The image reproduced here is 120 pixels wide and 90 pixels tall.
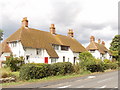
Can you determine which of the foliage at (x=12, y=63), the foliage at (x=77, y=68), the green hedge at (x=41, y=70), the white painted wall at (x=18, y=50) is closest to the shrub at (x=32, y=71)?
the green hedge at (x=41, y=70)

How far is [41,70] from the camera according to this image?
17578mm

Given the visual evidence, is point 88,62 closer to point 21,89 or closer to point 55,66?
point 55,66

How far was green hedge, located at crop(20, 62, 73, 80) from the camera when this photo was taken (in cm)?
1639

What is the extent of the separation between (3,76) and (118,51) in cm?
4851

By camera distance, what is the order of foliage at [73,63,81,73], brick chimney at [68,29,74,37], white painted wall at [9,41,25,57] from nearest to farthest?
foliage at [73,63,81,73]
white painted wall at [9,41,25,57]
brick chimney at [68,29,74,37]

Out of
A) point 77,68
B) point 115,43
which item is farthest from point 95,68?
point 115,43

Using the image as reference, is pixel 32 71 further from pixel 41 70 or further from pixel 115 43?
pixel 115 43

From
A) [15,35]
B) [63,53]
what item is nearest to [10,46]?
[15,35]

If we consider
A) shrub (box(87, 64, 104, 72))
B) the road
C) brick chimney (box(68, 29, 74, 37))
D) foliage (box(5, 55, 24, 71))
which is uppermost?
brick chimney (box(68, 29, 74, 37))

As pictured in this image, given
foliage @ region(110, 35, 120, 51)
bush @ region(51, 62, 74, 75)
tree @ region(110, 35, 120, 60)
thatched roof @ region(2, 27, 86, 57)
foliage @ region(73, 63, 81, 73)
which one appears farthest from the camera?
foliage @ region(110, 35, 120, 51)

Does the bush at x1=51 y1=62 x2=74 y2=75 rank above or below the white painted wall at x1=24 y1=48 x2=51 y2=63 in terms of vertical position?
below

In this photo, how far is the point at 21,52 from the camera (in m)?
29.9

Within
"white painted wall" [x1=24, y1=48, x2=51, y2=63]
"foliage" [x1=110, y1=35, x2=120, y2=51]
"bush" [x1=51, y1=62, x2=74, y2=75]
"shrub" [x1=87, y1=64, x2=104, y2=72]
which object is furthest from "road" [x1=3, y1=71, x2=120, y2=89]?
"foliage" [x1=110, y1=35, x2=120, y2=51]

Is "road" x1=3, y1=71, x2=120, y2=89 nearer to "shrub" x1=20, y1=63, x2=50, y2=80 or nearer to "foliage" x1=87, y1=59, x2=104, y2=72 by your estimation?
"shrub" x1=20, y1=63, x2=50, y2=80
